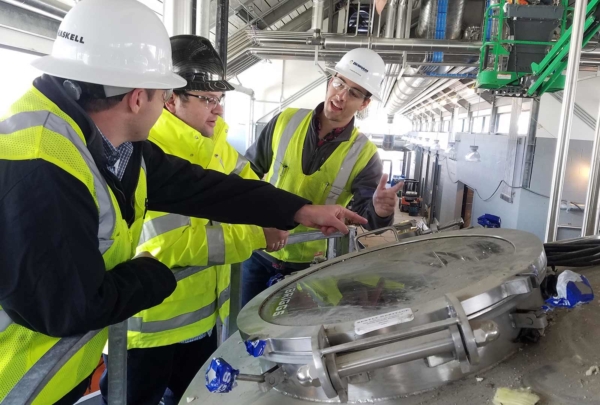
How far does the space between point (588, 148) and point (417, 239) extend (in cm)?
471

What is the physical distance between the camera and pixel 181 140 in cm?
153

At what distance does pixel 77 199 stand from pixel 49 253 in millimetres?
108

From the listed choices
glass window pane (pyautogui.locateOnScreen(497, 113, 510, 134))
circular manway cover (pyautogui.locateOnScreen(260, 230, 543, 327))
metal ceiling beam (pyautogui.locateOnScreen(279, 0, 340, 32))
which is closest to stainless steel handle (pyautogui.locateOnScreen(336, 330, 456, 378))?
circular manway cover (pyautogui.locateOnScreen(260, 230, 543, 327))

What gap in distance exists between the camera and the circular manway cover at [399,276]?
2.77ft

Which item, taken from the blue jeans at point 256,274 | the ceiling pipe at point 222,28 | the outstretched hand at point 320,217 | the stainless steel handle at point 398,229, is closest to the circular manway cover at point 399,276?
the stainless steel handle at point 398,229

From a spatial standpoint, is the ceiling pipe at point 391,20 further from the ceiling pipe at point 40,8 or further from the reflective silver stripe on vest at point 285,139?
the reflective silver stripe on vest at point 285,139

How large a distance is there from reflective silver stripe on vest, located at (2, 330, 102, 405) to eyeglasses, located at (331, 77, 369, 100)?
1.61 m

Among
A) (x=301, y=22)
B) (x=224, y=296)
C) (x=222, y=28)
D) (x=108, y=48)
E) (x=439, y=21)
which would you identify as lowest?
(x=224, y=296)

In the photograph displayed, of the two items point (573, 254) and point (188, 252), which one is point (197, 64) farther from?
point (573, 254)

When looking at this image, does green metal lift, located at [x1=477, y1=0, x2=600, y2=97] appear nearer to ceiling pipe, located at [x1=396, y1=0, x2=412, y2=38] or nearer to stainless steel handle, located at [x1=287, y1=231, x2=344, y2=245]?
ceiling pipe, located at [x1=396, y1=0, x2=412, y2=38]

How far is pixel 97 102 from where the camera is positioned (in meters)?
0.94

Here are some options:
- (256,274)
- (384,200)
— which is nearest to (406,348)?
(384,200)

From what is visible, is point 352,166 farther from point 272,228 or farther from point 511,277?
point 511,277

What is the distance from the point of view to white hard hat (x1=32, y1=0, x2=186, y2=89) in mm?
925
